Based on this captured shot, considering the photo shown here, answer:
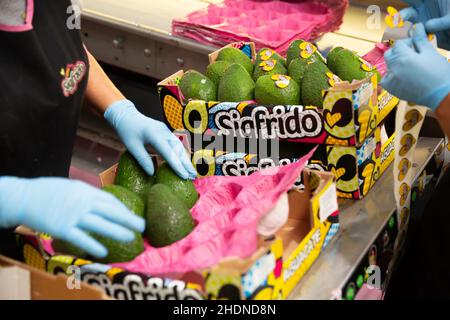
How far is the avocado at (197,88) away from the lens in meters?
1.87

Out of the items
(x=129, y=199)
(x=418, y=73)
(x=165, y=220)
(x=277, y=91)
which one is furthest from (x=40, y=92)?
(x=418, y=73)

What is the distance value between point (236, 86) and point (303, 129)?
0.79ft

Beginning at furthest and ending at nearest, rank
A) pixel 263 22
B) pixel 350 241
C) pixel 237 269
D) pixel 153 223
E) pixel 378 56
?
pixel 263 22 < pixel 378 56 < pixel 350 241 < pixel 153 223 < pixel 237 269

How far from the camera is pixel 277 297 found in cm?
133

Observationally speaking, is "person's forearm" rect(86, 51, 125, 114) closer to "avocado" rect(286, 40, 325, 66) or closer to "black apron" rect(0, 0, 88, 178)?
"black apron" rect(0, 0, 88, 178)

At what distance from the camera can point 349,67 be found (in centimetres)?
A: 189

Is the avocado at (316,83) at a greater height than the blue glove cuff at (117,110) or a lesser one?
greater

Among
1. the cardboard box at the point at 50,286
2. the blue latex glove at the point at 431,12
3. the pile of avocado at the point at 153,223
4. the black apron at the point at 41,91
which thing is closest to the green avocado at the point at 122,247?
the pile of avocado at the point at 153,223

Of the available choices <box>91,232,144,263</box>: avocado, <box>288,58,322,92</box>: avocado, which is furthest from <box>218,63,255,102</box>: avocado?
<box>91,232,144,263</box>: avocado

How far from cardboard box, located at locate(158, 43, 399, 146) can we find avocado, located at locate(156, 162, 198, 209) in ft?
0.73

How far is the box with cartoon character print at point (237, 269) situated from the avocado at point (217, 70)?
0.53 metres

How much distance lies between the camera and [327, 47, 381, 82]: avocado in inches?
74.2

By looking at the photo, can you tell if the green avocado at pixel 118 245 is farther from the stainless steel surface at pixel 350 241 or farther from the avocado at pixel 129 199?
the stainless steel surface at pixel 350 241

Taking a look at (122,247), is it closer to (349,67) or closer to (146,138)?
(146,138)
